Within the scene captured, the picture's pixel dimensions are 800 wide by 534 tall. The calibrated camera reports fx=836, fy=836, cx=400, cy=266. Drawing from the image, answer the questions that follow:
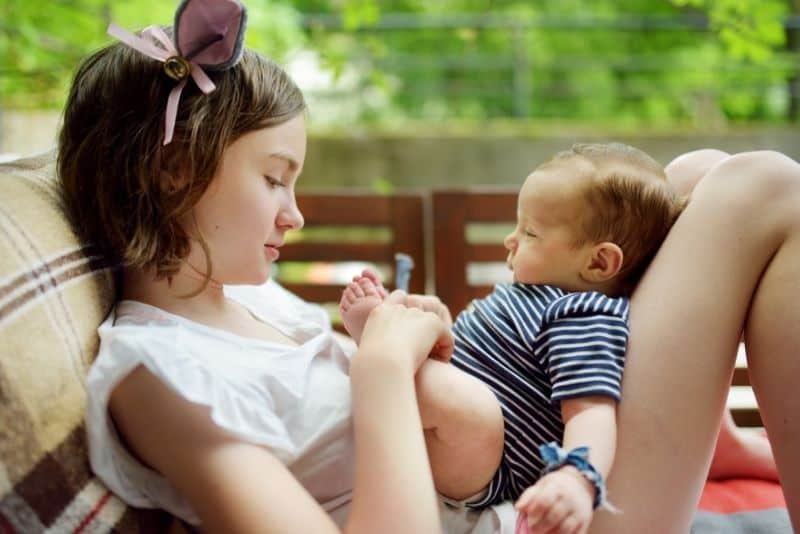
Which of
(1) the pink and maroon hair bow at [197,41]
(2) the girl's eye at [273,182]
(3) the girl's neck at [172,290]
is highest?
(1) the pink and maroon hair bow at [197,41]

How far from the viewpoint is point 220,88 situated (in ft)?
3.58

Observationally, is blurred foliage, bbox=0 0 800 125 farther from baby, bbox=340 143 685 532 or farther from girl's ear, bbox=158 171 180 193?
girl's ear, bbox=158 171 180 193

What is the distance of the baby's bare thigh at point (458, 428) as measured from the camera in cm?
104

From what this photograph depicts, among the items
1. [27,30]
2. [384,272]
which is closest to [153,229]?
[384,272]

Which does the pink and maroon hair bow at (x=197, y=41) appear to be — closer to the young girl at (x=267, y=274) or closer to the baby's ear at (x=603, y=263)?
the young girl at (x=267, y=274)

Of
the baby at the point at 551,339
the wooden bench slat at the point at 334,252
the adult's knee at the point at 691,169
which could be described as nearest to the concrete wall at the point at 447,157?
the wooden bench slat at the point at 334,252

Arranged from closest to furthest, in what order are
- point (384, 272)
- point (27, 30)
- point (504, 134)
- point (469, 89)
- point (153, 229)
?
1. point (153, 229)
2. point (384, 272)
3. point (27, 30)
4. point (504, 134)
5. point (469, 89)

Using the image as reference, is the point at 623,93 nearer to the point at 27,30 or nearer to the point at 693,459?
the point at 27,30

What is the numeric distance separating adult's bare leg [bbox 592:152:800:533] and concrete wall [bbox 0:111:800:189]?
160 inches

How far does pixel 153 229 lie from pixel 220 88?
20 cm

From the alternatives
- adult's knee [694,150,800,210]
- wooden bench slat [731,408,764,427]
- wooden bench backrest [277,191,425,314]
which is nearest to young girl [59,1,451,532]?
adult's knee [694,150,800,210]

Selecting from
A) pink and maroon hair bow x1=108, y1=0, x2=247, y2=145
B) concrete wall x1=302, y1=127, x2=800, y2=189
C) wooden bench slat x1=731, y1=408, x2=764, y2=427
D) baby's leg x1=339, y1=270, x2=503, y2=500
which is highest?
pink and maroon hair bow x1=108, y1=0, x2=247, y2=145

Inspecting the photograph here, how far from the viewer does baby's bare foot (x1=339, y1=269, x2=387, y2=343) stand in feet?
3.90

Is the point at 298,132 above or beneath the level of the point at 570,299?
above
